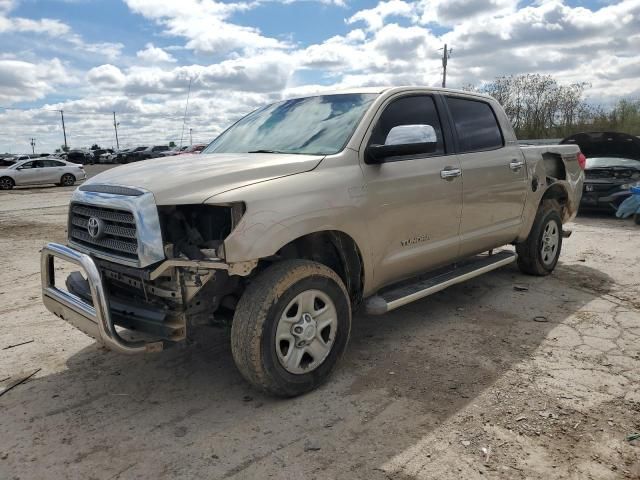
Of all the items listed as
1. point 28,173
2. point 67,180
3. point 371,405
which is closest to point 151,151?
point 67,180

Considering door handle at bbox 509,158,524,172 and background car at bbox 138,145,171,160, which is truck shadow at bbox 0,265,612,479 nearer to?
door handle at bbox 509,158,524,172

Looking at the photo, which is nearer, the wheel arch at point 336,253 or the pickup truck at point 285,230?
the pickup truck at point 285,230

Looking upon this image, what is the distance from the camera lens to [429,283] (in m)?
4.34

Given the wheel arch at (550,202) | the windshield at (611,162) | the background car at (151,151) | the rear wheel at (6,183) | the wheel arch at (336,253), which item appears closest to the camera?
the wheel arch at (336,253)

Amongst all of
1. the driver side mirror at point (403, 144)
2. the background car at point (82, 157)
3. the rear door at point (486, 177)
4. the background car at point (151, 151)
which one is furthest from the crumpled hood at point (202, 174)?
the background car at point (82, 157)

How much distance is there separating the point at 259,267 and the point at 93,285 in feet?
3.32

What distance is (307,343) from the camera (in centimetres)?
336

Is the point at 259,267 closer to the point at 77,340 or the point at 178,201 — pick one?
the point at 178,201

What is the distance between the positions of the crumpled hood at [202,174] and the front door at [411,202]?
569 millimetres

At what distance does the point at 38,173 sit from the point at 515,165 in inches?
911

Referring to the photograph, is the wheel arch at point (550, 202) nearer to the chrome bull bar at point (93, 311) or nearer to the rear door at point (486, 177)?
the rear door at point (486, 177)

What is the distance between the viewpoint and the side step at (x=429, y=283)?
12.6ft

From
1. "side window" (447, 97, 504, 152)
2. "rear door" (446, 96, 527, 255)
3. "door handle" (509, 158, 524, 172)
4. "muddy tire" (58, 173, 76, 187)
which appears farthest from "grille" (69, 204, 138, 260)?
"muddy tire" (58, 173, 76, 187)

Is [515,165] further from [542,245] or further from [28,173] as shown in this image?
[28,173]
